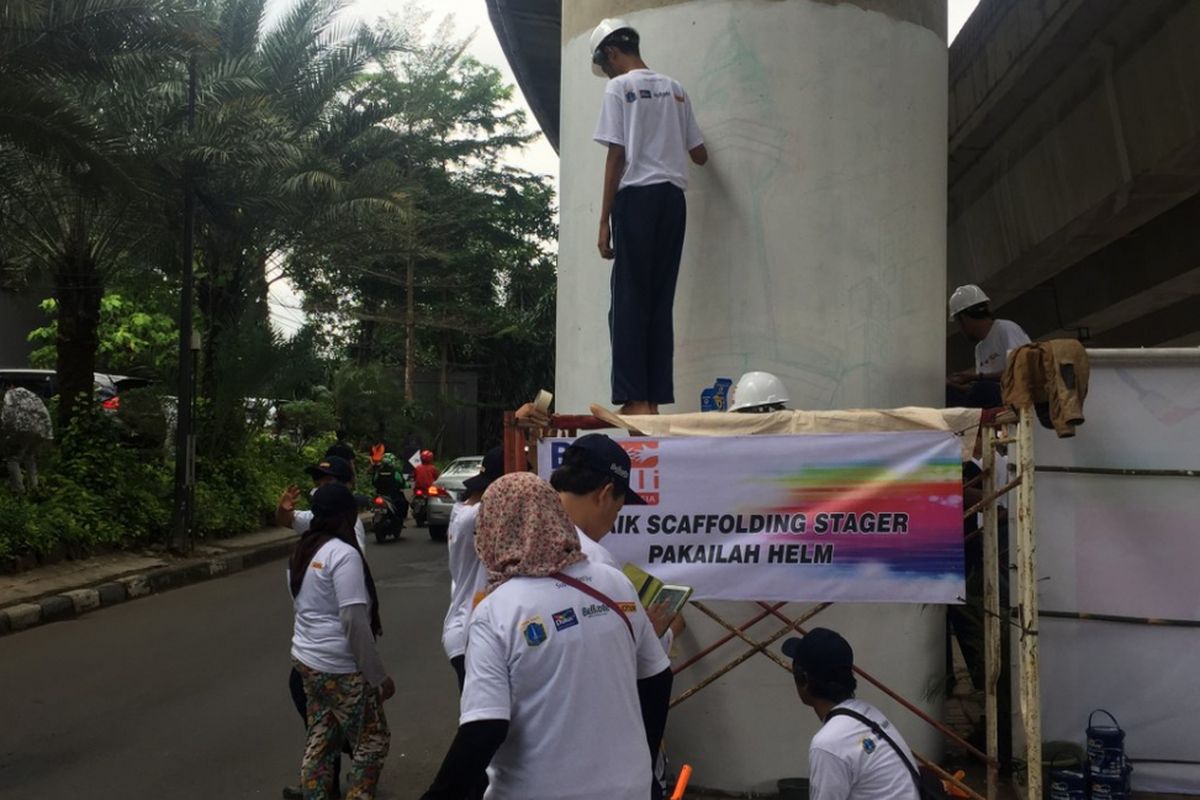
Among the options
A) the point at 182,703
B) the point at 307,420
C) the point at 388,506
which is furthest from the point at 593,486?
the point at 307,420

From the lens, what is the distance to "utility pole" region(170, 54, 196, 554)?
645 inches

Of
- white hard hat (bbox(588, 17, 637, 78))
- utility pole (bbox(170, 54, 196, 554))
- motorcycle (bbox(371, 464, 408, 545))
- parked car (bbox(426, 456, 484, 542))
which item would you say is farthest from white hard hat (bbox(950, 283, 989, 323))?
motorcycle (bbox(371, 464, 408, 545))

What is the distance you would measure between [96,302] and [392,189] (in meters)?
6.30

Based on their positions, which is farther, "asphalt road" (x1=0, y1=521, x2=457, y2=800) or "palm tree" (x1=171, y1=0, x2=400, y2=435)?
"palm tree" (x1=171, y1=0, x2=400, y2=435)

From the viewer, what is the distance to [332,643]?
5.73 metres

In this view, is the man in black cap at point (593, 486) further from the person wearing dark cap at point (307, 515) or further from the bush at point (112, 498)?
the bush at point (112, 498)

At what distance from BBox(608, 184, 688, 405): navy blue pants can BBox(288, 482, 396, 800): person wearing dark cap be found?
153cm

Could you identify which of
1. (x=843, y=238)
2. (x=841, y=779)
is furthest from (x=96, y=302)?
(x=841, y=779)

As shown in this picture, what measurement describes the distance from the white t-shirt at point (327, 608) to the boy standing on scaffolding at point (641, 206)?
1.55m

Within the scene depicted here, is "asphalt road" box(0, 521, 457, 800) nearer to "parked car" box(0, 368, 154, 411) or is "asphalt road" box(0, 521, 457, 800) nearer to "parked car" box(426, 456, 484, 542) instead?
"parked car" box(426, 456, 484, 542)

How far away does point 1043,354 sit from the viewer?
508 cm

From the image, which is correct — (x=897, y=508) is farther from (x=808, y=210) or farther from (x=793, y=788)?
(x=808, y=210)

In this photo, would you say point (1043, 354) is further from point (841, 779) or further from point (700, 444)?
point (841, 779)

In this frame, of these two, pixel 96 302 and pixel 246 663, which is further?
pixel 96 302
